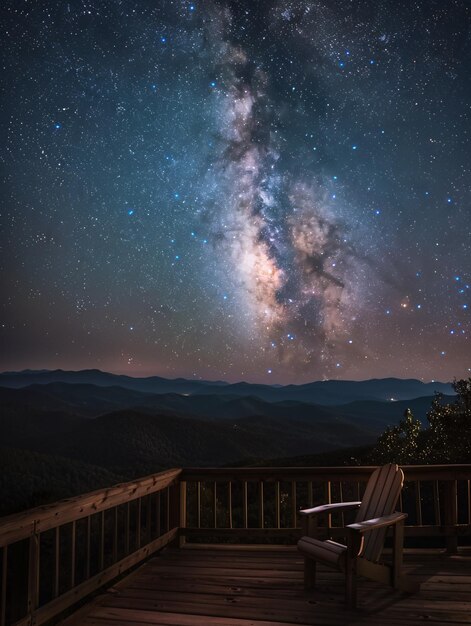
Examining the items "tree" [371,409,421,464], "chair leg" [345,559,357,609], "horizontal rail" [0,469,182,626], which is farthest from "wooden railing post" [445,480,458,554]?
"tree" [371,409,421,464]

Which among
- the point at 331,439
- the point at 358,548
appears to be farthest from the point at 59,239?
the point at 331,439

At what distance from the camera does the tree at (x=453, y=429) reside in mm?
13109

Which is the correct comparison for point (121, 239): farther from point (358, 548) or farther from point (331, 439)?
point (331, 439)

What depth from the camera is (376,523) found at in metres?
3.46

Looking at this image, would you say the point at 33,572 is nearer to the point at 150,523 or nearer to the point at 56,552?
the point at 56,552

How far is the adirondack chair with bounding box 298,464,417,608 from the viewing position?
3350 mm

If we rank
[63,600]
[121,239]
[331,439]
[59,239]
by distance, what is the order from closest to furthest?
[63,600]
[121,239]
[59,239]
[331,439]

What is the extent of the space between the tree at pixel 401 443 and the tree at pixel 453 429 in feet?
4.27

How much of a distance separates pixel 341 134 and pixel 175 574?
22.3 ft

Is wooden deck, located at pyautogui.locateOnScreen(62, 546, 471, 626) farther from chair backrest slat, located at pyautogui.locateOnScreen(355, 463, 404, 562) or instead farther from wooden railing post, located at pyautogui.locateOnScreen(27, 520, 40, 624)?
wooden railing post, located at pyautogui.locateOnScreen(27, 520, 40, 624)

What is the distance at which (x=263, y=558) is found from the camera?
183 inches

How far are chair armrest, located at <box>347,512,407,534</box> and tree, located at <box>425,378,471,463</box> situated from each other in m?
10.2

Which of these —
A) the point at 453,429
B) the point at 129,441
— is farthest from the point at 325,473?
the point at 129,441

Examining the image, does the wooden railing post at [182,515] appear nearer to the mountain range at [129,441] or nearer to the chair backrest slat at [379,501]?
the chair backrest slat at [379,501]
